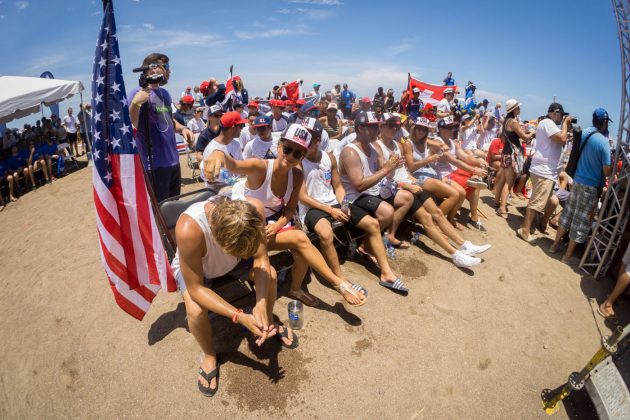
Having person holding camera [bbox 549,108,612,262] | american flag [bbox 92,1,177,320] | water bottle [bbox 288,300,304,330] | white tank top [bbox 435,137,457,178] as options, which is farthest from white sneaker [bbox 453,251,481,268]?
american flag [bbox 92,1,177,320]

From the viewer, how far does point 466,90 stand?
56.7 feet

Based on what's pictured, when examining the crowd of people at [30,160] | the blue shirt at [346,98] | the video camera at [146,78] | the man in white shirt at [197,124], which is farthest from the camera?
the blue shirt at [346,98]

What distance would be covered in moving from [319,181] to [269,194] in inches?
39.5

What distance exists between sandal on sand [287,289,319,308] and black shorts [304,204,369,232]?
76 centimetres

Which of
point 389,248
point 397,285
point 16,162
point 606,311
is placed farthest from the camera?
point 16,162

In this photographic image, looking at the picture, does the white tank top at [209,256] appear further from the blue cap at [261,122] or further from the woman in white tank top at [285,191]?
the blue cap at [261,122]

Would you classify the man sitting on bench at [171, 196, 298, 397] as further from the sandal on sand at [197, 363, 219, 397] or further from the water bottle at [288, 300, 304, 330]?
the water bottle at [288, 300, 304, 330]

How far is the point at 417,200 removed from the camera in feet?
15.3

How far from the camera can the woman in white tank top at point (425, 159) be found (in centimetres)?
499

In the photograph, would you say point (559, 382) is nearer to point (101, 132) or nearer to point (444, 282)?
point (444, 282)

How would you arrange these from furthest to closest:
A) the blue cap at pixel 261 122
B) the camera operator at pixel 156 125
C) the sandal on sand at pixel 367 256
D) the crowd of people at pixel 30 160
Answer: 1. the crowd of people at pixel 30 160
2. the blue cap at pixel 261 122
3. the sandal on sand at pixel 367 256
4. the camera operator at pixel 156 125

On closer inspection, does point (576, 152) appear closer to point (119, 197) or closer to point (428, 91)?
point (119, 197)

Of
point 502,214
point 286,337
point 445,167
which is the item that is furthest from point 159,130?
point 502,214

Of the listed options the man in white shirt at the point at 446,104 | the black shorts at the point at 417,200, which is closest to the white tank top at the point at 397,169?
the black shorts at the point at 417,200
